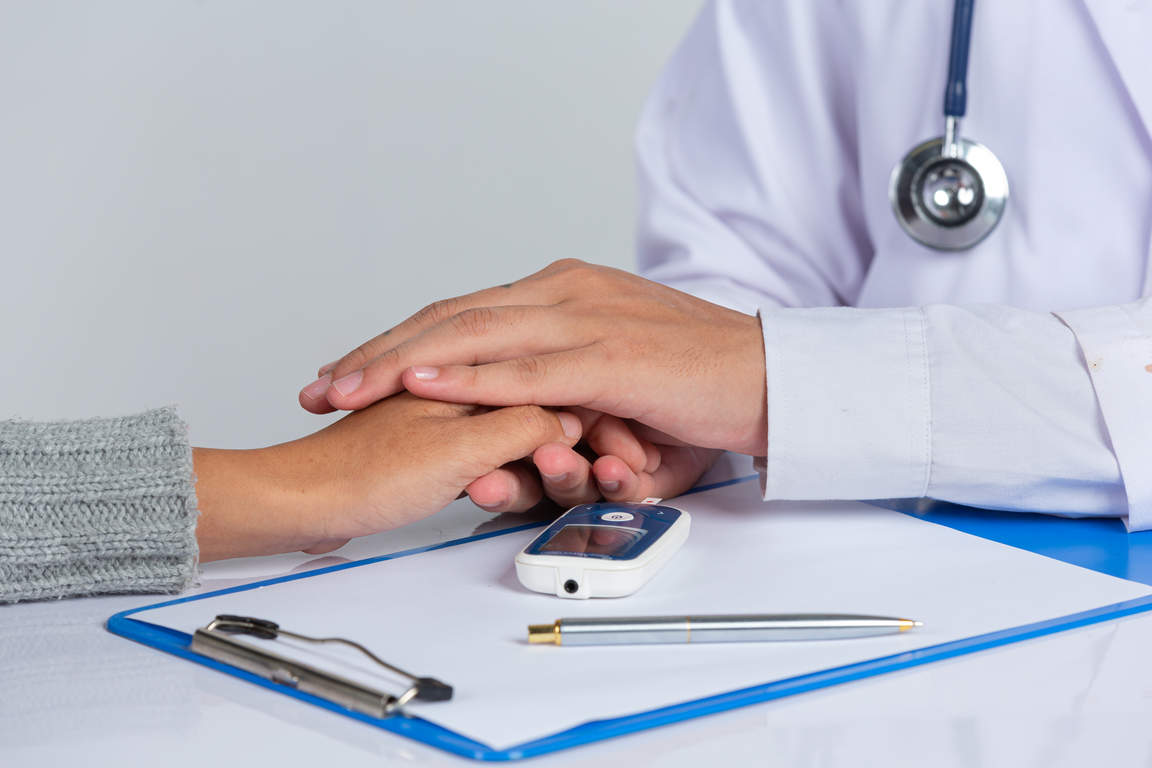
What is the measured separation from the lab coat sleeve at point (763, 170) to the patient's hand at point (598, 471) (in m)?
0.33

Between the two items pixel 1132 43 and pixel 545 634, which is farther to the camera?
pixel 1132 43

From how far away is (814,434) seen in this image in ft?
2.62

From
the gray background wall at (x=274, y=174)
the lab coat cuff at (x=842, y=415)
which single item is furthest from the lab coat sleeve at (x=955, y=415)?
the gray background wall at (x=274, y=174)

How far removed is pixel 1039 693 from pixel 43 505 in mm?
542

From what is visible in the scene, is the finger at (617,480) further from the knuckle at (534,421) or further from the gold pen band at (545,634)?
the gold pen band at (545,634)

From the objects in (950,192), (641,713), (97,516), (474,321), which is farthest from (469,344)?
(950,192)

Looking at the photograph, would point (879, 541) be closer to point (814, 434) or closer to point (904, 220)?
point (814, 434)

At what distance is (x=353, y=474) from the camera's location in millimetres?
750

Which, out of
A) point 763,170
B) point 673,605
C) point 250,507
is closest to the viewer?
point 673,605

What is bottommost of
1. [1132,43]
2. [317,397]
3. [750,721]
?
[750,721]

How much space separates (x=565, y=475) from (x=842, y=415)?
0.19 m

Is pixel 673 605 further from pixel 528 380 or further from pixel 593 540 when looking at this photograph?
pixel 528 380

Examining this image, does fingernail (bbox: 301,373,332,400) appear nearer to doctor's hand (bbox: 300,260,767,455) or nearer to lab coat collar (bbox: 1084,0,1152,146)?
doctor's hand (bbox: 300,260,767,455)

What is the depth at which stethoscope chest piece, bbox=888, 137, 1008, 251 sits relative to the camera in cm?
102
